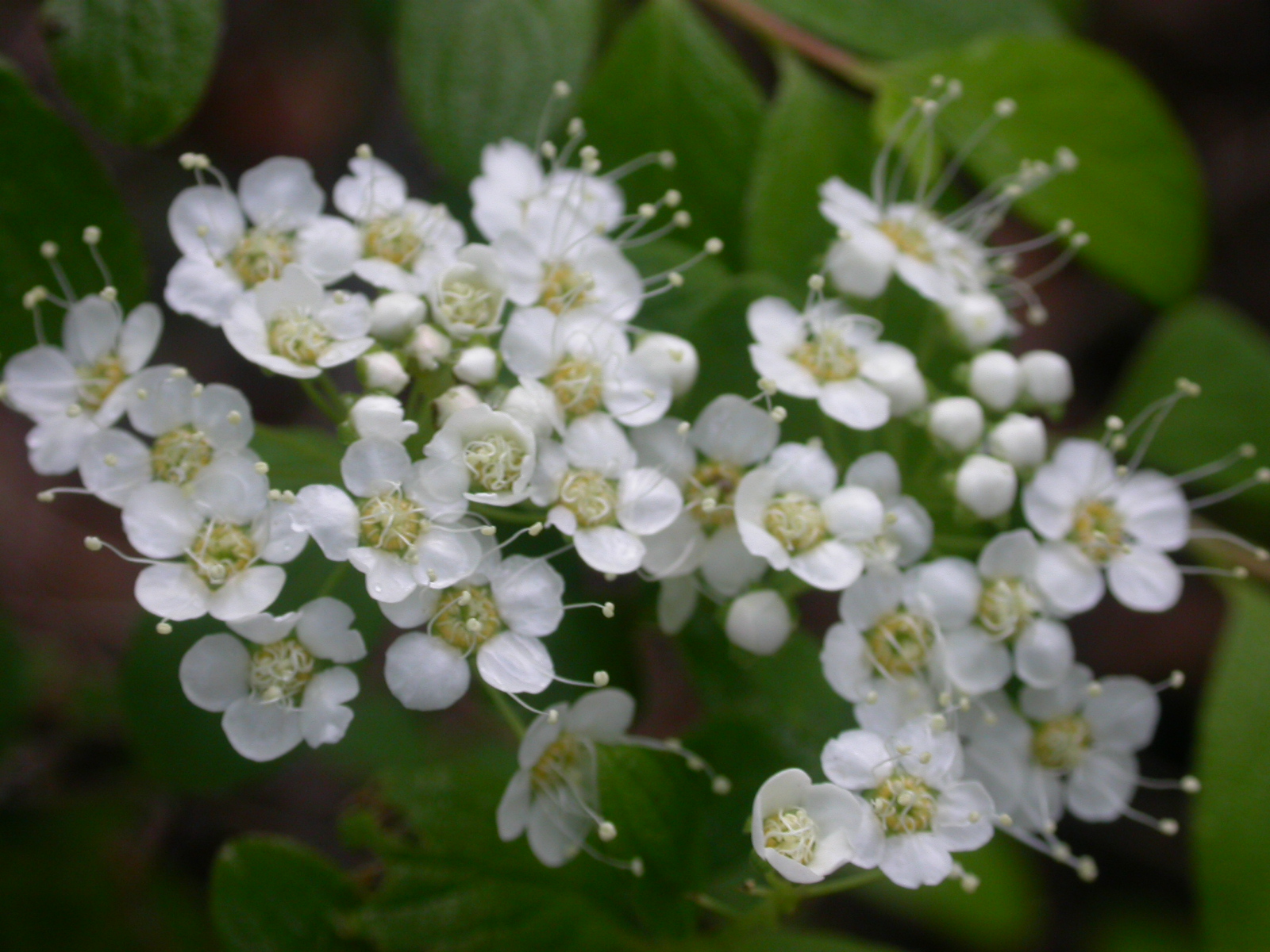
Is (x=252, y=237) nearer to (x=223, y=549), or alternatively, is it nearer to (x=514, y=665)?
(x=223, y=549)

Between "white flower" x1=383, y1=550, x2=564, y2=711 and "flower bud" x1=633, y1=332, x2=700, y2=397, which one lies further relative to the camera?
"flower bud" x1=633, y1=332, x2=700, y2=397

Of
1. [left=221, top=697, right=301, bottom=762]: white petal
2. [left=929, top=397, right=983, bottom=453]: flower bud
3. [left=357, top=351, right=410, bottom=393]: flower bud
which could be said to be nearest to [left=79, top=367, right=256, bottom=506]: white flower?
[left=357, top=351, right=410, bottom=393]: flower bud

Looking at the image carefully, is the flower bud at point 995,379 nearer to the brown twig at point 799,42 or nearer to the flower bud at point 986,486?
the flower bud at point 986,486

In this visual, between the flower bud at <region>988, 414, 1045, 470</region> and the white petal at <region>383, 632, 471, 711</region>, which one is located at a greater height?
the flower bud at <region>988, 414, 1045, 470</region>

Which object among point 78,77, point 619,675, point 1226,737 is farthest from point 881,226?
point 78,77

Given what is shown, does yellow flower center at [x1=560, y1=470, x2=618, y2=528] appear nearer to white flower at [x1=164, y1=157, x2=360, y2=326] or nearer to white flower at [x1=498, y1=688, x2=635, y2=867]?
white flower at [x1=498, y1=688, x2=635, y2=867]

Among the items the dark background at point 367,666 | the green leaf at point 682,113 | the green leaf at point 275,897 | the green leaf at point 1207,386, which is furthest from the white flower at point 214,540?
the green leaf at point 1207,386
